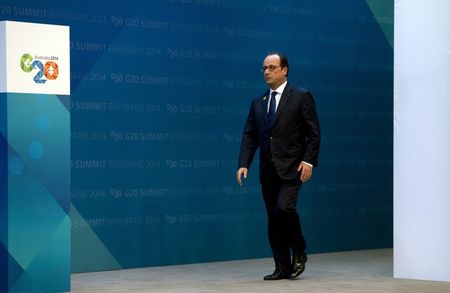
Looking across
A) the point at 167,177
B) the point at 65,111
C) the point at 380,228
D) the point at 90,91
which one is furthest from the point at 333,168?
the point at 65,111

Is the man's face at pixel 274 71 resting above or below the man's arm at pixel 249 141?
above

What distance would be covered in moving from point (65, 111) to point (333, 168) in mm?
3723

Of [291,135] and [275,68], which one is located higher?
[275,68]

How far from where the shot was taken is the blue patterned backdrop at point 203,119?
312 inches

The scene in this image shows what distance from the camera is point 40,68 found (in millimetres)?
6410

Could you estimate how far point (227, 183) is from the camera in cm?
882

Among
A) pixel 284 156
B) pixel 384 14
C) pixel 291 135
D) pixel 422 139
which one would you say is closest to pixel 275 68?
pixel 291 135

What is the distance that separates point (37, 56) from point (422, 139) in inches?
Result: 109

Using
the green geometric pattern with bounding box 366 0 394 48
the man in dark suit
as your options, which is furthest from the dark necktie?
the green geometric pattern with bounding box 366 0 394 48

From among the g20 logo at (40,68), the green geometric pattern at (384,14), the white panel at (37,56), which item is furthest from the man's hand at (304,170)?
the green geometric pattern at (384,14)

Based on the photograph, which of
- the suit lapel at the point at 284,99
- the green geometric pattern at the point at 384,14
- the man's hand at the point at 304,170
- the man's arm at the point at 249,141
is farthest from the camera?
the green geometric pattern at the point at 384,14

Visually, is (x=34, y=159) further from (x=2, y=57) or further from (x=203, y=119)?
(x=203, y=119)

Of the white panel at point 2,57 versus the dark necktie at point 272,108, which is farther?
the dark necktie at point 272,108

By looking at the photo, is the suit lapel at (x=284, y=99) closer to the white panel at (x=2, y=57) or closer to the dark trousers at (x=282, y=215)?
the dark trousers at (x=282, y=215)
